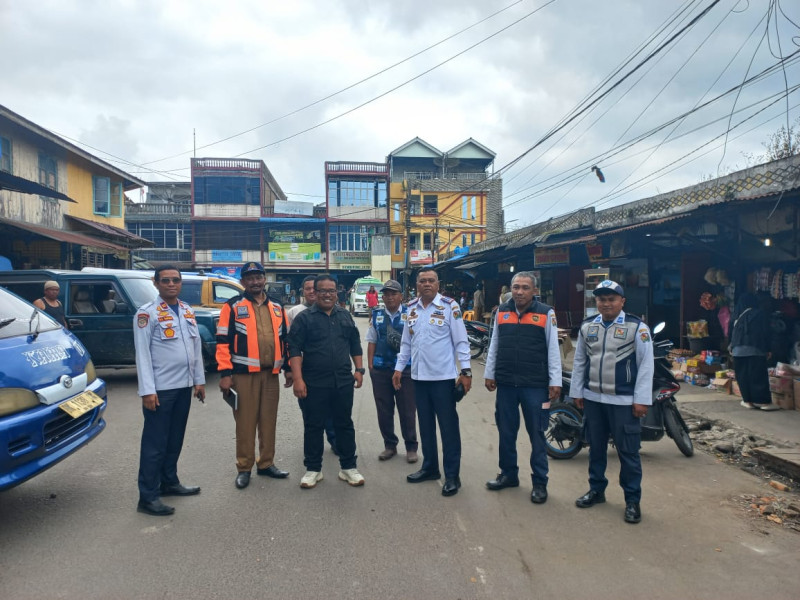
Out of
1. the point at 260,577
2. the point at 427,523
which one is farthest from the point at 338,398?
the point at 260,577

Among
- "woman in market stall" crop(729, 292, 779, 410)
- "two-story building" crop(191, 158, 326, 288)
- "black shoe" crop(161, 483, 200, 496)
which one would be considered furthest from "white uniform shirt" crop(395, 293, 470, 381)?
"two-story building" crop(191, 158, 326, 288)

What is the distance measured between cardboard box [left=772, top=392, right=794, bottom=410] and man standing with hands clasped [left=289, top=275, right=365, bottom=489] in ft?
20.7

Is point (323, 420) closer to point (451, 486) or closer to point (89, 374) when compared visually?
point (451, 486)

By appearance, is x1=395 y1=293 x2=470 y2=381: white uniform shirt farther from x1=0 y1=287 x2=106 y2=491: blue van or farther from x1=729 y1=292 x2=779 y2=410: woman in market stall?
x1=729 y1=292 x2=779 y2=410: woman in market stall

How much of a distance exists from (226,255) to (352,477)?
1444 inches

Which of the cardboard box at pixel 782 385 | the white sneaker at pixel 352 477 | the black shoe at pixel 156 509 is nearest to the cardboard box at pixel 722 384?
the cardboard box at pixel 782 385

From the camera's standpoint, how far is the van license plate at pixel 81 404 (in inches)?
145

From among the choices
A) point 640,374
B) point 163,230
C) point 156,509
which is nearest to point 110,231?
point 156,509

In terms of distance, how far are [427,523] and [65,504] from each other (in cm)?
275

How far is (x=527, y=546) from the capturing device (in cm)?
333

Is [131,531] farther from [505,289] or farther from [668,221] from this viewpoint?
[505,289]

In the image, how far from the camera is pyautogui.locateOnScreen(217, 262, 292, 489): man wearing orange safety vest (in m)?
4.27

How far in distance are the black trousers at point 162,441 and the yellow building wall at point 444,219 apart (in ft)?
117

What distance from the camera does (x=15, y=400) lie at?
3.29 metres
